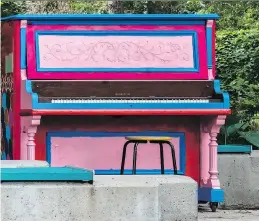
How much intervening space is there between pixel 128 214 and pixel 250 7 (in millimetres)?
13020

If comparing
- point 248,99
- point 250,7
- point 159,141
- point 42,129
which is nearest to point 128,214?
point 159,141

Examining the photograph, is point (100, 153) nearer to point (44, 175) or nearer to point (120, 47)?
point (120, 47)

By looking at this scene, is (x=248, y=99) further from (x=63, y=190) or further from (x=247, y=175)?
(x=63, y=190)

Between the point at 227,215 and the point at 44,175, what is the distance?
3.97m

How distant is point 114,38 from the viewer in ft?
29.8

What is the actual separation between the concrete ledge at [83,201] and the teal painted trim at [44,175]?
0.09 ft

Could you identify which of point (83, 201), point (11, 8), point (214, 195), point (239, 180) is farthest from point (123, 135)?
point (11, 8)

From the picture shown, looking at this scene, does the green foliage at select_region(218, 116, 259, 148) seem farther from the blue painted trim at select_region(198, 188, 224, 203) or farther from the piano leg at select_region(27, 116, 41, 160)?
the piano leg at select_region(27, 116, 41, 160)

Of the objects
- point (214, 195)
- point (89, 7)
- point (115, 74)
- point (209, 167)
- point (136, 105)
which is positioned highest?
point (89, 7)

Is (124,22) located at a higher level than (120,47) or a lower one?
higher

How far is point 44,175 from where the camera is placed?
214 inches

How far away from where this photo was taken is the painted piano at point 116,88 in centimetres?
871

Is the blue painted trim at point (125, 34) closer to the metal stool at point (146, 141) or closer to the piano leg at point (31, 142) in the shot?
the piano leg at point (31, 142)

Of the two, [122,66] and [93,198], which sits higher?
[122,66]
